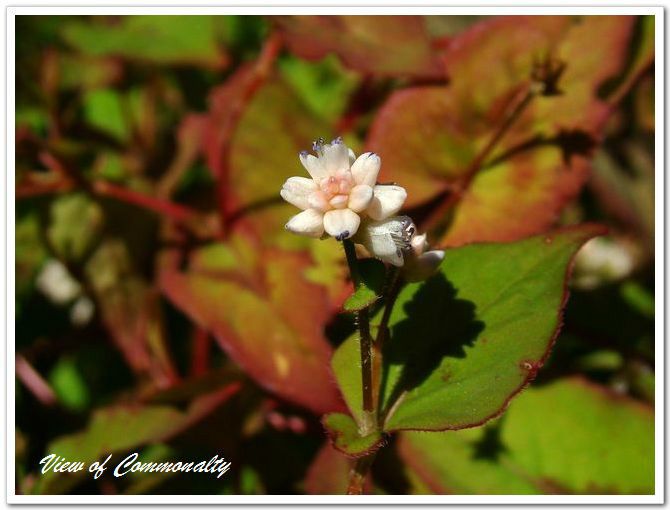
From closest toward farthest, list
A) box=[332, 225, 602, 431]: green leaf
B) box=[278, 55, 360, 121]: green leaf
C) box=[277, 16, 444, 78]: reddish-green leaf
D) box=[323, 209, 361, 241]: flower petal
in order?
1. box=[323, 209, 361, 241]: flower petal
2. box=[332, 225, 602, 431]: green leaf
3. box=[277, 16, 444, 78]: reddish-green leaf
4. box=[278, 55, 360, 121]: green leaf

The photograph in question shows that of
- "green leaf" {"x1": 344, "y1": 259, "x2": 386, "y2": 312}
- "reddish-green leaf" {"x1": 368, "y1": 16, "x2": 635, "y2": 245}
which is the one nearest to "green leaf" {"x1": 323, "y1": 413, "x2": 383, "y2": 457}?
"green leaf" {"x1": 344, "y1": 259, "x2": 386, "y2": 312}

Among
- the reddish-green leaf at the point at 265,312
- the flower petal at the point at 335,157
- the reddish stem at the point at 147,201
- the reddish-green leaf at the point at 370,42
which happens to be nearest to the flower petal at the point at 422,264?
the flower petal at the point at 335,157

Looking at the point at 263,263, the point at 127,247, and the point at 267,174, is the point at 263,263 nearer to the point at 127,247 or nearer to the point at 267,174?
the point at 267,174

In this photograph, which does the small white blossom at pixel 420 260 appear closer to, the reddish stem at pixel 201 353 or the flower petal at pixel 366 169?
the flower petal at pixel 366 169

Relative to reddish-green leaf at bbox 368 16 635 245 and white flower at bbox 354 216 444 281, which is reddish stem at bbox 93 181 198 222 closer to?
reddish-green leaf at bbox 368 16 635 245

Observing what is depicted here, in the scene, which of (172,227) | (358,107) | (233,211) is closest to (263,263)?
(233,211)

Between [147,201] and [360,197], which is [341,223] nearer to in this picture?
[360,197]

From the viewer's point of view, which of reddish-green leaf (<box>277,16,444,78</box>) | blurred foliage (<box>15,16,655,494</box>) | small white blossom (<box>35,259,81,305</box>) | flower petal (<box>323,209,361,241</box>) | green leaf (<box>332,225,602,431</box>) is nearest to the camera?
flower petal (<box>323,209,361,241</box>)
